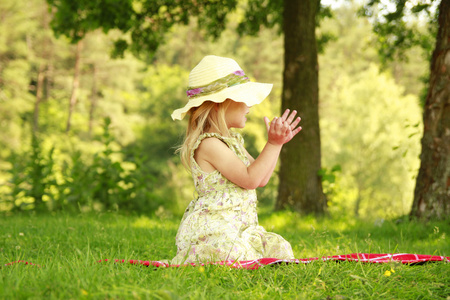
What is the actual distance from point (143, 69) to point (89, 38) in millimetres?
8076

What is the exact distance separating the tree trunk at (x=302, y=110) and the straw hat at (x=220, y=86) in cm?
374

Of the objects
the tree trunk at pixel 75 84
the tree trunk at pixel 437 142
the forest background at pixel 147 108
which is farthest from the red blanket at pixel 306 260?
the tree trunk at pixel 75 84

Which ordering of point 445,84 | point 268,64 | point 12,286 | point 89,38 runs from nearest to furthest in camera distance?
point 12,286 → point 445,84 → point 89,38 → point 268,64

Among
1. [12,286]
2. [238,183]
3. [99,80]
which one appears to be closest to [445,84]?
[238,183]

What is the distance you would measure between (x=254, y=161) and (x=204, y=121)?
1.77 ft

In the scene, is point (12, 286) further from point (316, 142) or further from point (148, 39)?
point (148, 39)

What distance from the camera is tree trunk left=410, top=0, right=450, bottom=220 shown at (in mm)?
5004

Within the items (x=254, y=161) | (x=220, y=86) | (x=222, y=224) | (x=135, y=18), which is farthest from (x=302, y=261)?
(x=135, y=18)

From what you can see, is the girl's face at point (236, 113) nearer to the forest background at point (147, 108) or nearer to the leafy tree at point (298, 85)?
the leafy tree at point (298, 85)

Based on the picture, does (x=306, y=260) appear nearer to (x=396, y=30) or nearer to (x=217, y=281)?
(x=217, y=281)

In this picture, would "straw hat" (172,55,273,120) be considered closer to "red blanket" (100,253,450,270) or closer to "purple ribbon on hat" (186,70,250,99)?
"purple ribbon on hat" (186,70,250,99)

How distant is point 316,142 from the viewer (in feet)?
22.5

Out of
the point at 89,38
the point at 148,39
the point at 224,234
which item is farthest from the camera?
the point at 89,38

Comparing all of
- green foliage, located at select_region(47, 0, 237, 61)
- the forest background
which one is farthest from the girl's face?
the forest background
